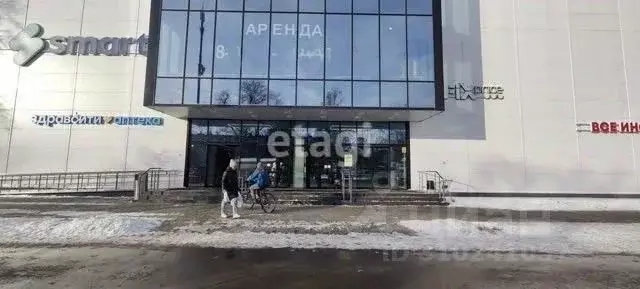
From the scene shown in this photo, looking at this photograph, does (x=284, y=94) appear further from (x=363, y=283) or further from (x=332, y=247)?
(x=363, y=283)

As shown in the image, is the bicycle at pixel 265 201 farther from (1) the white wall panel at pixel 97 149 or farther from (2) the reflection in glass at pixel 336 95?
(1) the white wall panel at pixel 97 149

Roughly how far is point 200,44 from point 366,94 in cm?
781

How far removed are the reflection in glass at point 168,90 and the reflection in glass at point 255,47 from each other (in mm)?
2978

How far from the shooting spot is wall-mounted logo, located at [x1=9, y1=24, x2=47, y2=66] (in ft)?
69.1

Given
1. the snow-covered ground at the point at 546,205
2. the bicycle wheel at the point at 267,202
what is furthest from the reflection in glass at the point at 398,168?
the bicycle wheel at the point at 267,202

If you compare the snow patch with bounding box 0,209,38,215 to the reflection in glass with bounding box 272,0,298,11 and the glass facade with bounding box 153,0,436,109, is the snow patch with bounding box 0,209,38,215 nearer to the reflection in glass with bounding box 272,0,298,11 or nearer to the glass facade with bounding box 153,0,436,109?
the glass facade with bounding box 153,0,436,109

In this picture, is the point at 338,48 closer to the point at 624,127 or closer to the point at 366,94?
the point at 366,94

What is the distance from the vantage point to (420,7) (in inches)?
758

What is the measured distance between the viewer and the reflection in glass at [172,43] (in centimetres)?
1839

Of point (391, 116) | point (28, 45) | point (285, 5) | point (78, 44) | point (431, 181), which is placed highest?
point (285, 5)

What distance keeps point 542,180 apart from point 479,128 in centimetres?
411

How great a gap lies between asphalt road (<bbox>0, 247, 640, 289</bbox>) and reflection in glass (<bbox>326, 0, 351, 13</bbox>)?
45.5 feet

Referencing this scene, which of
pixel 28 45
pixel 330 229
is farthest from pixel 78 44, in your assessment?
pixel 330 229

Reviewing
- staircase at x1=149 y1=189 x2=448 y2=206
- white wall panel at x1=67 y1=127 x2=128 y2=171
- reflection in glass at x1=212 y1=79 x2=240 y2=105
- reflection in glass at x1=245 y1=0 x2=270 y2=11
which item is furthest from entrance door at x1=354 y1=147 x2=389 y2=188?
white wall panel at x1=67 y1=127 x2=128 y2=171
